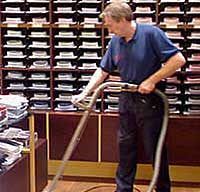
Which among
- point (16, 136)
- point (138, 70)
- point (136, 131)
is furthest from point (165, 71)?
point (16, 136)

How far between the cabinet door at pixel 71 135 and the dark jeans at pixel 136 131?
27.8 inches

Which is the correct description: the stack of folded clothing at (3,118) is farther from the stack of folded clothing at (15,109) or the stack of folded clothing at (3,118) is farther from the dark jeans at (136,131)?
the dark jeans at (136,131)

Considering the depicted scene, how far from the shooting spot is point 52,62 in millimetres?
4332

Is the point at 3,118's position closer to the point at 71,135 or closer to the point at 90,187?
the point at 71,135

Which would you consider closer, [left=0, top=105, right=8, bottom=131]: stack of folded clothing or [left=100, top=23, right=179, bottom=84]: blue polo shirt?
[left=0, top=105, right=8, bottom=131]: stack of folded clothing

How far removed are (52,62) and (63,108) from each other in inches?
15.9

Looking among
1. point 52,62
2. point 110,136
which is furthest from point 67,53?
point 110,136

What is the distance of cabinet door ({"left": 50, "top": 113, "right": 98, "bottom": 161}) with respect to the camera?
4.31 meters

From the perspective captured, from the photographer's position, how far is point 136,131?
355 cm

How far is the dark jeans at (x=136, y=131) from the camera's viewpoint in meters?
3.39

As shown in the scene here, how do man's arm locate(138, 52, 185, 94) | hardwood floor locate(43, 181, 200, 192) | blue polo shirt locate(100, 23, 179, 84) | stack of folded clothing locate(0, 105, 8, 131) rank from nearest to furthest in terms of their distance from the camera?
stack of folded clothing locate(0, 105, 8, 131) < man's arm locate(138, 52, 185, 94) < blue polo shirt locate(100, 23, 179, 84) < hardwood floor locate(43, 181, 200, 192)

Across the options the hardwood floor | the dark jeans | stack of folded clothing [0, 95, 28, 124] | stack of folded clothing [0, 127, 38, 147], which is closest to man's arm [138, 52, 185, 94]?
the dark jeans

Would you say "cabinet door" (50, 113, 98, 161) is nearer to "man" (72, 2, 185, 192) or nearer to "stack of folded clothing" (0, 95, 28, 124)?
"man" (72, 2, 185, 192)

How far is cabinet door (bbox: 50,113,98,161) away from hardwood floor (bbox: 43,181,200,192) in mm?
215
